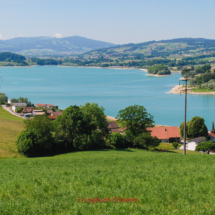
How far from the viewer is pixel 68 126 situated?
2186 centimetres

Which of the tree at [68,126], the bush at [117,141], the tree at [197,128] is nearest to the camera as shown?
the tree at [68,126]

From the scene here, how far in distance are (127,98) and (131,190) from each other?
6430 cm

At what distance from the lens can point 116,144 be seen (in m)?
24.5

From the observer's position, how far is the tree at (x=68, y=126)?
21734mm

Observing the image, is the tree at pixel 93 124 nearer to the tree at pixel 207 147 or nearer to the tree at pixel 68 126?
the tree at pixel 68 126

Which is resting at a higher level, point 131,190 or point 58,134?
point 131,190

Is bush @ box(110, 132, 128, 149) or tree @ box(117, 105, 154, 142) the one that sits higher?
tree @ box(117, 105, 154, 142)

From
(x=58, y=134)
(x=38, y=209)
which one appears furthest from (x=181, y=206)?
(x=58, y=134)

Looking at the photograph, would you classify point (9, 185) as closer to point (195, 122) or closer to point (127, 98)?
point (195, 122)

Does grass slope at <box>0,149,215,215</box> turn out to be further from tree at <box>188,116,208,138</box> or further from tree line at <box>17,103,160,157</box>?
tree at <box>188,116,208,138</box>

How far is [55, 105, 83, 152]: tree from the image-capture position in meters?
21.7

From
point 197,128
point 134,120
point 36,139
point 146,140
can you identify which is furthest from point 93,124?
point 197,128

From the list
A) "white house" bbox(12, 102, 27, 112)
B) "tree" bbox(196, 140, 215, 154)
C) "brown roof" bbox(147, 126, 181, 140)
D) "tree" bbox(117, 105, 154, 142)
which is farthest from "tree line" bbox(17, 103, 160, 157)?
"white house" bbox(12, 102, 27, 112)

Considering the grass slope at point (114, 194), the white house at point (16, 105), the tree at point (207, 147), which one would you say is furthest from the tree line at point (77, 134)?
the white house at point (16, 105)
